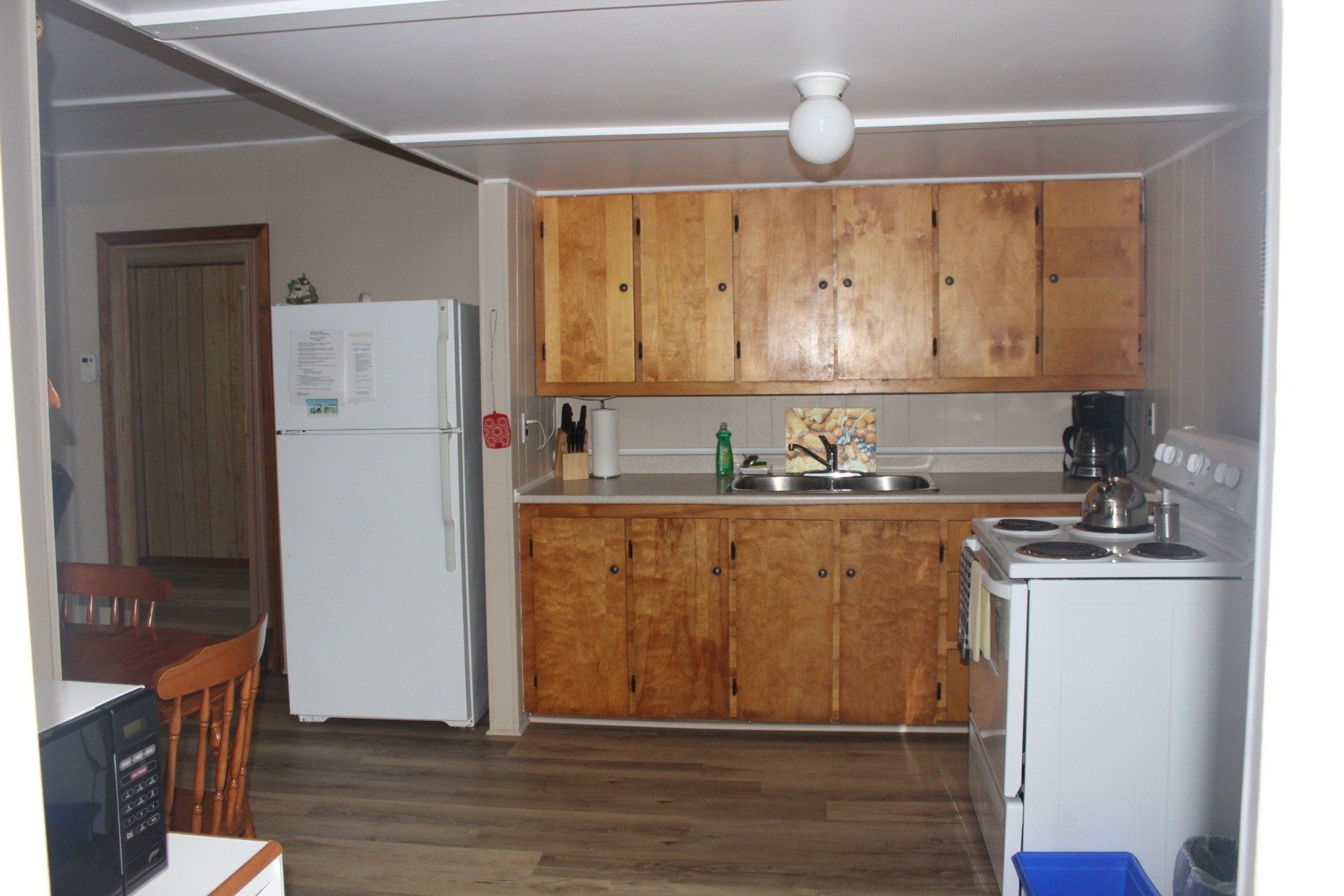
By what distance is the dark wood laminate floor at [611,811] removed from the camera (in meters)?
2.63

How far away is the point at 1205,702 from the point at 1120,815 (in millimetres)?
336

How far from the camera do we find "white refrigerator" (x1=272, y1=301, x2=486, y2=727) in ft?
11.7

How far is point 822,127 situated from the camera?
7.91 feet

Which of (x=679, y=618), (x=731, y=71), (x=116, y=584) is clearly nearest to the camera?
(x=731, y=71)

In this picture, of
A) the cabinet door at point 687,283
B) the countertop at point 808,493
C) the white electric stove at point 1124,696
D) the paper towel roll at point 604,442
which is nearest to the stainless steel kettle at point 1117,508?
the white electric stove at point 1124,696

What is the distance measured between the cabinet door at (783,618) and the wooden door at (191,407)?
423 cm

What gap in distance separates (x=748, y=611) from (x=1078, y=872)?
158 cm

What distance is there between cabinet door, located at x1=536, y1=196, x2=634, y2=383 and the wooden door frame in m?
1.43

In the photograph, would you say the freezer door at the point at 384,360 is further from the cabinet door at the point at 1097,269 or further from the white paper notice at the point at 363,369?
the cabinet door at the point at 1097,269

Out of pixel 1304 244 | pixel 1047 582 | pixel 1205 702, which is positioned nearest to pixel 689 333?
pixel 1047 582

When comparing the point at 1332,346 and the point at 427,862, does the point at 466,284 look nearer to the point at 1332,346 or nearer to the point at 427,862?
the point at 427,862

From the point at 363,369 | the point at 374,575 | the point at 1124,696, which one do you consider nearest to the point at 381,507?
the point at 374,575

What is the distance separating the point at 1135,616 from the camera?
7.44ft

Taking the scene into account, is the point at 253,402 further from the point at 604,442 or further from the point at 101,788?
the point at 101,788
